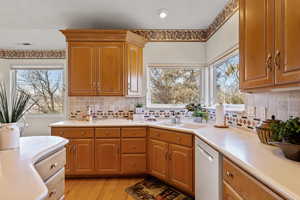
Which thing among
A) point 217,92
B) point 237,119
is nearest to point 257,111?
point 237,119

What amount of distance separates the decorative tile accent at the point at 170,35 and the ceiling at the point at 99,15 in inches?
3.9

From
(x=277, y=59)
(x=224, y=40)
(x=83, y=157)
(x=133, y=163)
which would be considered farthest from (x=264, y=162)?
(x=83, y=157)

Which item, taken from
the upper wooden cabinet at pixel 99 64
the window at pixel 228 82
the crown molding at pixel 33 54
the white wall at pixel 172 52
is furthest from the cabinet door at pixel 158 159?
the crown molding at pixel 33 54

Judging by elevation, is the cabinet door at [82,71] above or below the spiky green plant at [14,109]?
above

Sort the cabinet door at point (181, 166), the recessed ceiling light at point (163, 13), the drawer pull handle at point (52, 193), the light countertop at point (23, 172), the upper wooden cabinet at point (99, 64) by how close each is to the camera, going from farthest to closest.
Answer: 1. the upper wooden cabinet at point (99, 64)
2. the recessed ceiling light at point (163, 13)
3. the cabinet door at point (181, 166)
4. the drawer pull handle at point (52, 193)
5. the light countertop at point (23, 172)

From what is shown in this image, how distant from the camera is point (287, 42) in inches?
41.3

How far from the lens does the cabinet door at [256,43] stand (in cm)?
121

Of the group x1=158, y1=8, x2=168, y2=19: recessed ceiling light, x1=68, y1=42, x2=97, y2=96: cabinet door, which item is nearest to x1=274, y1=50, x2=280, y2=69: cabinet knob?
x1=158, y1=8, x2=168, y2=19: recessed ceiling light

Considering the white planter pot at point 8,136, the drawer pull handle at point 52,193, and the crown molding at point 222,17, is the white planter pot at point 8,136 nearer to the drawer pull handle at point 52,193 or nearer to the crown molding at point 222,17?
the drawer pull handle at point 52,193

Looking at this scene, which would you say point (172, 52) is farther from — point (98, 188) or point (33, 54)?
point (33, 54)

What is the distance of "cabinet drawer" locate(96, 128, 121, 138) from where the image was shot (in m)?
2.73

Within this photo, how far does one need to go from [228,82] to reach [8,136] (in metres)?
2.58

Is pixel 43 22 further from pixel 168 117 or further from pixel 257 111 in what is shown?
pixel 257 111

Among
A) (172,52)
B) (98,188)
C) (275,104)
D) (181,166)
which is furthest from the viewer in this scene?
(172,52)
